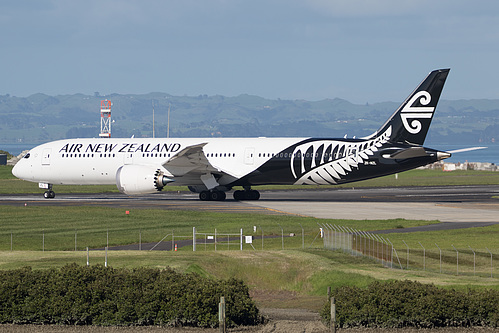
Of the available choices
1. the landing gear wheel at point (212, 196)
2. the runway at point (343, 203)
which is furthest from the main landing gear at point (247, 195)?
the landing gear wheel at point (212, 196)

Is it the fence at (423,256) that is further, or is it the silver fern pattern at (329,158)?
the silver fern pattern at (329,158)

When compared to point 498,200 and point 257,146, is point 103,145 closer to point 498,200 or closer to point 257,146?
point 257,146

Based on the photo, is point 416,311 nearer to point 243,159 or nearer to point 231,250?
point 231,250

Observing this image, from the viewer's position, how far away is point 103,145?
234 ft

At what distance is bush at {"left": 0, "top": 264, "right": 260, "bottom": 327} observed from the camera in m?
23.4

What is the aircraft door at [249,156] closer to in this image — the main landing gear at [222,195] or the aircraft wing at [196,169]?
the aircraft wing at [196,169]

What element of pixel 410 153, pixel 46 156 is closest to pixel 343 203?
pixel 410 153

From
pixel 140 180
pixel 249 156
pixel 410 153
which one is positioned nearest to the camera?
pixel 410 153

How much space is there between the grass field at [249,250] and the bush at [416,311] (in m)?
3.64

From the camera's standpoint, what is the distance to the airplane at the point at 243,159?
63.0 m

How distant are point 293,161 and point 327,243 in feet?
86.4

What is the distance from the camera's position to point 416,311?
23156 mm

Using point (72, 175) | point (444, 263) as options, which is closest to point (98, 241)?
point (444, 263)

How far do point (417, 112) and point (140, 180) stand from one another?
2371cm
